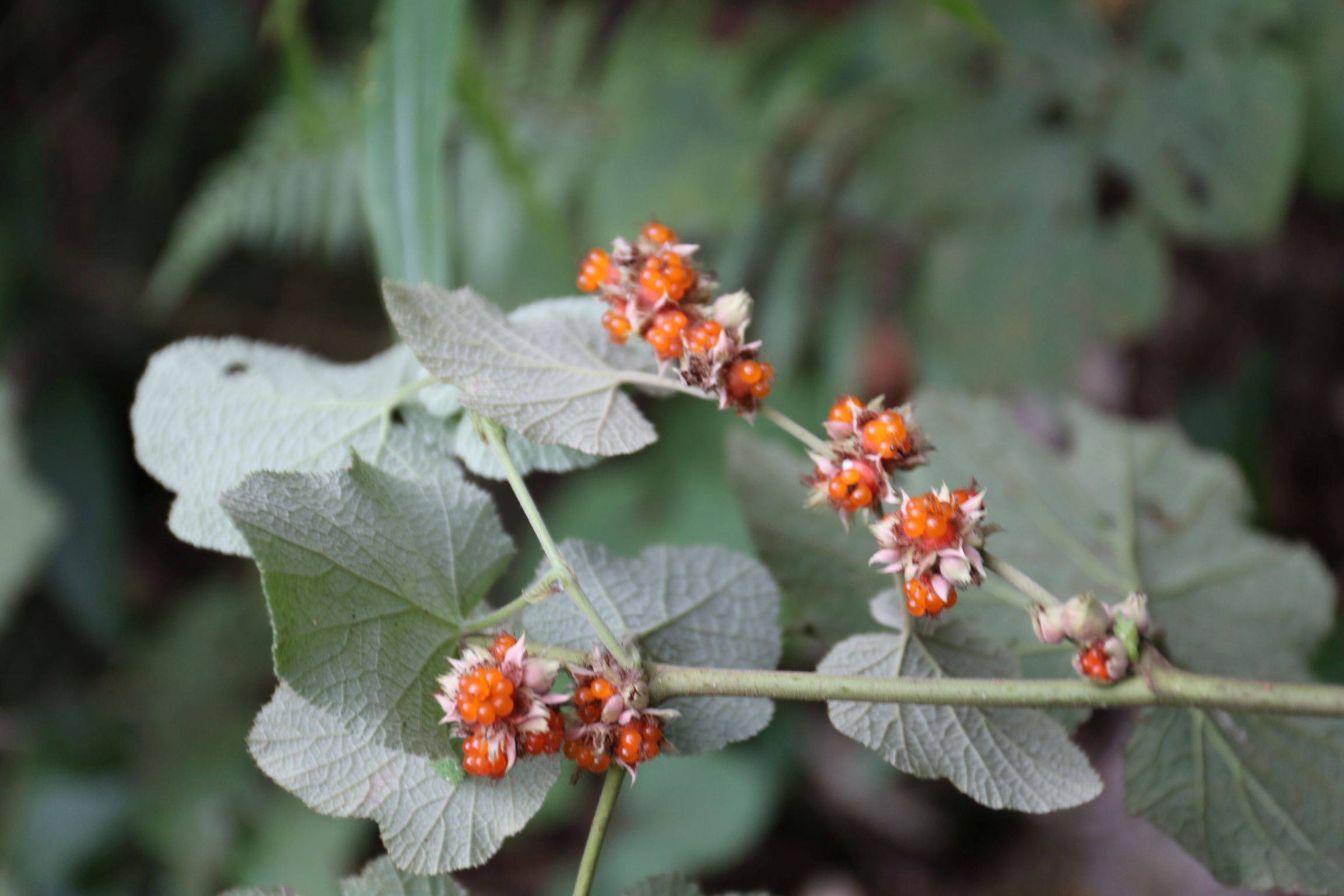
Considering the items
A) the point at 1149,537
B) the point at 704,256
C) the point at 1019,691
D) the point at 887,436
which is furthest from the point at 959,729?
the point at 704,256

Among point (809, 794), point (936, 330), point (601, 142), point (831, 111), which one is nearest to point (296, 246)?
point (601, 142)

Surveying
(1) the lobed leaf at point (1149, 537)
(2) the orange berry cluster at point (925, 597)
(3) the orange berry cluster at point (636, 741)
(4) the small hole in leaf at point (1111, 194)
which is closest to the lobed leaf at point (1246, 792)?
(1) the lobed leaf at point (1149, 537)

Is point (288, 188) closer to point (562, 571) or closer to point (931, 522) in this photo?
point (562, 571)

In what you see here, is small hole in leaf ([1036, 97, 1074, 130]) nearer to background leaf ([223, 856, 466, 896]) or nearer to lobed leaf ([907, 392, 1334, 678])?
lobed leaf ([907, 392, 1334, 678])

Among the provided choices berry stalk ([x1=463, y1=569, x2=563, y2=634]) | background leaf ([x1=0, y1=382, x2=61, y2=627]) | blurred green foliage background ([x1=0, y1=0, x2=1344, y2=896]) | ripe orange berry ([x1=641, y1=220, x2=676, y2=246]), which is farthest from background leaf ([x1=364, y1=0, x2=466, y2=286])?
background leaf ([x1=0, y1=382, x2=61, y2=627])

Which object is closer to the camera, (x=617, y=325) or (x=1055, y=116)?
(x=617, y=325)

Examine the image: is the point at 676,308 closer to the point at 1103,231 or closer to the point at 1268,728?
the point at 1268,728

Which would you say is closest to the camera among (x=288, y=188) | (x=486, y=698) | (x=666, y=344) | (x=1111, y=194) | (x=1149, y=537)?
(x=486, y=698)
